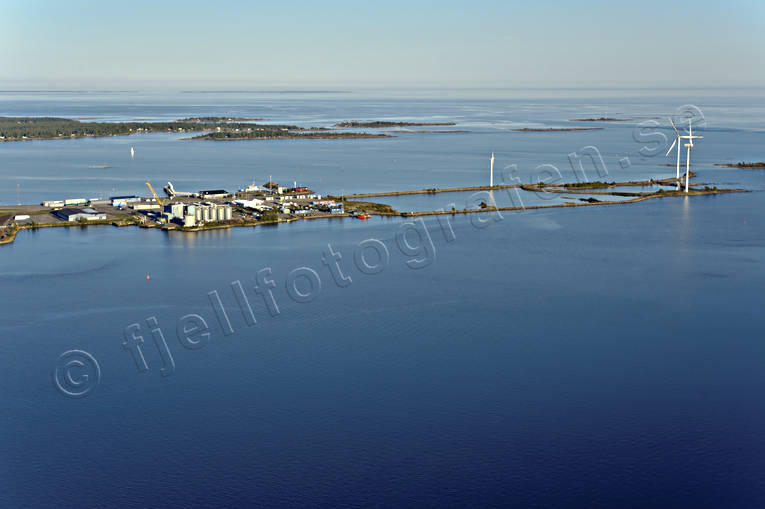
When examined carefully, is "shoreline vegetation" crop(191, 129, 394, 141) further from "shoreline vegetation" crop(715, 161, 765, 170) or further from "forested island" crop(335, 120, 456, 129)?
"shoreline vegetation" crop(715, 161, 765, 170)

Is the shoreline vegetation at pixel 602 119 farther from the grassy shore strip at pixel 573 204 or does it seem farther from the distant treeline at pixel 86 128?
the grassy shore strip at pixel 573 204

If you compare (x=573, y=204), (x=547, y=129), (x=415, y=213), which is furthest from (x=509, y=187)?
(x=547, y=129)

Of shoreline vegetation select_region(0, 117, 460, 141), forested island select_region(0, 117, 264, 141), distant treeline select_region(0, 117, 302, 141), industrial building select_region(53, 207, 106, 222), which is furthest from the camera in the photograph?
distant treeline select_region(0, 117, 302, 141)

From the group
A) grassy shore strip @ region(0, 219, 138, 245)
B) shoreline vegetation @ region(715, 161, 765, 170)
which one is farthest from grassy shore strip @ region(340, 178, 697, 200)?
grassy shore strip @ region(0, 219, 138, 245)

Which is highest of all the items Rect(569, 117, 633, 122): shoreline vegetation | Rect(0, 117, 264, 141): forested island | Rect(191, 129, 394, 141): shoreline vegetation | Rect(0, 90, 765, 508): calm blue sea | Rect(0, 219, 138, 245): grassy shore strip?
Rect(569, 117, 633, 122): shoreline vegetation

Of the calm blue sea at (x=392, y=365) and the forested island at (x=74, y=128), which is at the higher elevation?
the forested island at (x=74, y=128)

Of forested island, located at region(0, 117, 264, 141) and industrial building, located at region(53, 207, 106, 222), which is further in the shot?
forested island, located at region(0, 117, 264, 141)

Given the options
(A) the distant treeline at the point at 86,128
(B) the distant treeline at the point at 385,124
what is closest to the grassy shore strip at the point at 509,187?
(A) the distant treeline at the point at 86,128

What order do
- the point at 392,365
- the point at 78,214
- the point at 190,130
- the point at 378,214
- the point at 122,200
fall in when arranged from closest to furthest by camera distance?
the point at 392,365
the point at 78,214
the point at 378,214
the point at 122,200
the point at 190,130

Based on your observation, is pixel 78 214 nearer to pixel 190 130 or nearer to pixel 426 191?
pixel 426 191
